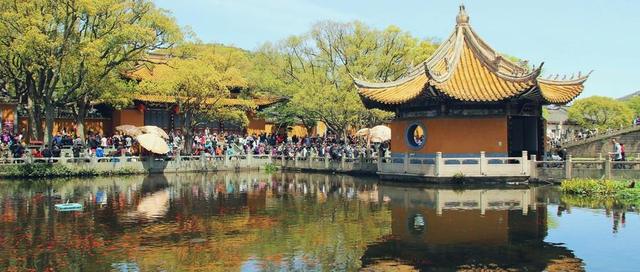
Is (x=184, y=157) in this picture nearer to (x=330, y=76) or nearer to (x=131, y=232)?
(x=330, y=76)

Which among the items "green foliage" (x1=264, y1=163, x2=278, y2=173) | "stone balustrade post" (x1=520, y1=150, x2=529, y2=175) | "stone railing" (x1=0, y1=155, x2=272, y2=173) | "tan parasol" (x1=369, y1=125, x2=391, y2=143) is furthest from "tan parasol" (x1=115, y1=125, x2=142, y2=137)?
"stone balustrade post" (x1=520, y1=150, x2=529, y2=175)

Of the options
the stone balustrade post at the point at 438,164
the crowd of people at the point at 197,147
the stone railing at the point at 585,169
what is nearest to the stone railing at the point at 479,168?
the stone balustrade post at the point at 438,164

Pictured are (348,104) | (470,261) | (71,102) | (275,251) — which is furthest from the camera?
(348,104)

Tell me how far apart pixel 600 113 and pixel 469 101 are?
2150 inches

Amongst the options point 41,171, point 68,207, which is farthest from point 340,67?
point 68,207

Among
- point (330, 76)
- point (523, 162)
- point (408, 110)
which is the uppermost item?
point (330, 76)

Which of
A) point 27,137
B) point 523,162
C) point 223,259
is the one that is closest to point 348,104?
point 523,162

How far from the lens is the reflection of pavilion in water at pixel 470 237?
1192 cm

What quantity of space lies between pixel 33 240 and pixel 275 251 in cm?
576

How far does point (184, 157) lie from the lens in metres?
39.3

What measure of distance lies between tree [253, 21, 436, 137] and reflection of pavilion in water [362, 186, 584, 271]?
787 inches

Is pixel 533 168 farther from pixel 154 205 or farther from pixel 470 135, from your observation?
pixel 154 205

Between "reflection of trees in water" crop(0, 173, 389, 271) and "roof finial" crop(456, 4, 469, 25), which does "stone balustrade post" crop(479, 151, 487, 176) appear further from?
"roof finial" crop(456, 4, 469, 25)

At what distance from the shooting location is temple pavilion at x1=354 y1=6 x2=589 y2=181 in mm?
29078
